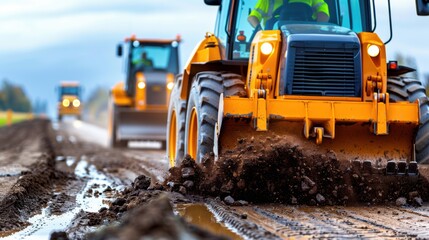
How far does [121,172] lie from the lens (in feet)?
46.2

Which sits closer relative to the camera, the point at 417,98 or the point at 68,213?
the point at 68,213

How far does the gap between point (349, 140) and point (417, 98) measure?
3.79 feet

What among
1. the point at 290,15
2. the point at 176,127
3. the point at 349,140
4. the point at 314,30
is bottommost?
the point at 176,127

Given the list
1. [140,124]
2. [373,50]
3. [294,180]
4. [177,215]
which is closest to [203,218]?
[177,215]

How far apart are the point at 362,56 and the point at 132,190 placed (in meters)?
3.09

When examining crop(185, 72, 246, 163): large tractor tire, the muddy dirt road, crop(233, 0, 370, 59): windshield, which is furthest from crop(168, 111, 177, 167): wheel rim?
crop(233, 0, 370, 59): windshield

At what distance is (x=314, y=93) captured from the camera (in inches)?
357

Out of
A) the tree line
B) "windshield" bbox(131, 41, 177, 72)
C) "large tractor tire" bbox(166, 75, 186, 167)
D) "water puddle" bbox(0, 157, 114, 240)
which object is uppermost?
"windshield" bbox(131, 41, 177, 72)

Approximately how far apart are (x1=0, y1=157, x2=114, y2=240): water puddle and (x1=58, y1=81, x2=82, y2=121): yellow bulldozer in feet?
181

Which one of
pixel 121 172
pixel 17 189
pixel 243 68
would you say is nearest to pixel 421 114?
pixel 243 68

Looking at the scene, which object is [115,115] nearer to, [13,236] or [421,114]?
[421,114]

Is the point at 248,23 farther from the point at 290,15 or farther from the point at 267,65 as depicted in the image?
the point at 267,65

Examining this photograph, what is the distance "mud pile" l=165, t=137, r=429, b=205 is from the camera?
27.6ft

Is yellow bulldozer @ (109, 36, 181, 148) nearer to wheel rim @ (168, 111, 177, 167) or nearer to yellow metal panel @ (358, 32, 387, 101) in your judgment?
wheel rim @ (168, 111, 177, 167)
